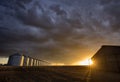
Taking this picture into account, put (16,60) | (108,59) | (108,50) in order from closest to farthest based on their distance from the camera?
(108,59)
(108,50)
(16,60)

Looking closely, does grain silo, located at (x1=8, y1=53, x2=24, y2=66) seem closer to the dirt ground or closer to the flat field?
the flat field

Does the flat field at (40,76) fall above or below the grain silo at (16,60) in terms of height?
below

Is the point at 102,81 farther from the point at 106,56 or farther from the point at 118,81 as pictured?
the point at 106,56

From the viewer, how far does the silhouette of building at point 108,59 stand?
17.7 m

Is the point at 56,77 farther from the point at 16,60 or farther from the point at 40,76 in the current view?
the point at 16,60

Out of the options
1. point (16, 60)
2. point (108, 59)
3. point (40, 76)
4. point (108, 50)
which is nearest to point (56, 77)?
point (40, 76)

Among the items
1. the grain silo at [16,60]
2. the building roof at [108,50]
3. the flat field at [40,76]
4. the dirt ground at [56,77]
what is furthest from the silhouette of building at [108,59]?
the grain silo at [16,60]

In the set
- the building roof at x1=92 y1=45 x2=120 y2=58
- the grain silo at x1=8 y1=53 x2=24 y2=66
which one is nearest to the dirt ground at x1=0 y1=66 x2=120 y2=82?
the building roof at x1=92 y1=45 x2=120 y2=58

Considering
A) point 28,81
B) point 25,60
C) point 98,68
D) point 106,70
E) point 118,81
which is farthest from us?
point 25,60

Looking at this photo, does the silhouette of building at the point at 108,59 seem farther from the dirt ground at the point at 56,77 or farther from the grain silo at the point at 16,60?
the grain silo at the point at 16,60

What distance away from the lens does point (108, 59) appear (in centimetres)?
1886

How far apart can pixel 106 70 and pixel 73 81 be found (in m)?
7.22

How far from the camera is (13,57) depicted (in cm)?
8412

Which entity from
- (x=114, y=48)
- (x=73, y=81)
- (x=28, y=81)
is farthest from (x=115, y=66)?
(x=28, y=81)
